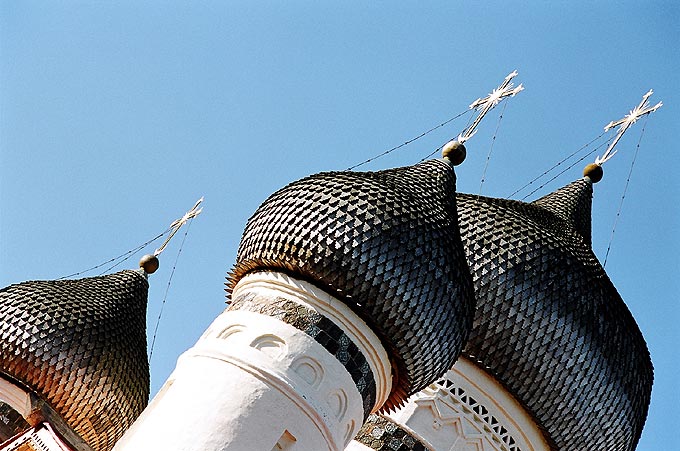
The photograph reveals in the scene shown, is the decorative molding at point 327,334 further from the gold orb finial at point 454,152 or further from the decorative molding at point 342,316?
the gold orb finial at point 454,152

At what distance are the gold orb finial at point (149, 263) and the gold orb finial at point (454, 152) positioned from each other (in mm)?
3895

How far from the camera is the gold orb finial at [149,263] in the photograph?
10.9 m

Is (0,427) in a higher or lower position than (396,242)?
lower

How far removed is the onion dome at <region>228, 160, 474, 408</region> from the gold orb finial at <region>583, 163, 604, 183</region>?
3350 mm

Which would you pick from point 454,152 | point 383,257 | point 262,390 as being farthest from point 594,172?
point 262,390

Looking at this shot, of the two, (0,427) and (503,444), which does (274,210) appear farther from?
(0,427)

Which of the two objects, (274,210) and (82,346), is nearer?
(274,210)

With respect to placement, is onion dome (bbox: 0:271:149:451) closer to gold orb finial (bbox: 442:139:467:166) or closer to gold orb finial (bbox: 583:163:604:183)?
gold orb finial (bbox: 442:139:467:166)

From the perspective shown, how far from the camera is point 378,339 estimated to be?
660 centimetres

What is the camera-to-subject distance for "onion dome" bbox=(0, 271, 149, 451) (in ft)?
29.1

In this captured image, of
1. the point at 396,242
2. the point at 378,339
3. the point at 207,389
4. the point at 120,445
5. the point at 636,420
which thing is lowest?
the point at 120,445

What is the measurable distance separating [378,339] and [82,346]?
3.42m

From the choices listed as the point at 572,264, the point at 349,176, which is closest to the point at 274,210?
the point at 349,176

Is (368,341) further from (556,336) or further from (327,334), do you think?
(556,336)
